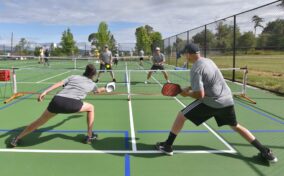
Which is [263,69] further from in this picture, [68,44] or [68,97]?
[68,44]

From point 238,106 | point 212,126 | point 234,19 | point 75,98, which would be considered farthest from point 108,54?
point 75,98

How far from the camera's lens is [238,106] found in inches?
399

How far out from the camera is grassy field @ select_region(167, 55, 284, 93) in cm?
1527

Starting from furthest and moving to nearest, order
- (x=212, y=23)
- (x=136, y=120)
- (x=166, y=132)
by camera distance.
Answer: (x=212, y=23) → (x=136, y=120) → (x=166, y=132)

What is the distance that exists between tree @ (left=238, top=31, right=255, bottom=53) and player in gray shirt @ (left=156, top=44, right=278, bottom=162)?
1390 cm

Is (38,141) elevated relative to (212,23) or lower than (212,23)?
lower

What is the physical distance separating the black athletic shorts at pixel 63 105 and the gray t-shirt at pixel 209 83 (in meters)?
2.06

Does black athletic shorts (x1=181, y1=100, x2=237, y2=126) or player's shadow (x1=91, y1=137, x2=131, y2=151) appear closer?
black athletic shorts (x1=181, y1=100, x2=237, y2=126)

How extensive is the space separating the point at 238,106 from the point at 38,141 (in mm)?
6301

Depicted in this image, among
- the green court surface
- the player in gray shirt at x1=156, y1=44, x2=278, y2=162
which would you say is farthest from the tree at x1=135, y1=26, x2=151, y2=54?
the player in gray shirt at x1=156, y1=44, x2=278, y2=162

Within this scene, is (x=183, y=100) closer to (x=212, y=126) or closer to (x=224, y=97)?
(x=212, y=126)

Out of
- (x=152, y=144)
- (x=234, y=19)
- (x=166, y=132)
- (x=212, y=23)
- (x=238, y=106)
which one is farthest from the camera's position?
(x=212, y=23)

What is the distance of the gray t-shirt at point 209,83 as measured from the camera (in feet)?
16.1

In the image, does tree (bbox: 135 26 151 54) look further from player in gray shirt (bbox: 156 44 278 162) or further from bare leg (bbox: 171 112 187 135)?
player in gray shirt (bbox: 156 44 278 162)
